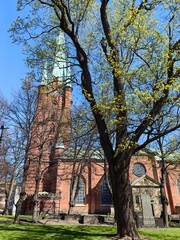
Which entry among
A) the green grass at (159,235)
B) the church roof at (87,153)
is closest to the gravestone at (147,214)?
the green grass at (159,235)

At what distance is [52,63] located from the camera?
11078 mm

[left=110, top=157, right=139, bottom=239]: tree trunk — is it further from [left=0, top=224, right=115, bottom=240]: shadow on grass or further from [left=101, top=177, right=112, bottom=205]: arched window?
[left=101, top=177, right=112, bottom=205]: arched window

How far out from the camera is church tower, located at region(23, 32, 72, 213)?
10.6 m

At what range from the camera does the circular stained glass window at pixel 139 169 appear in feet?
111

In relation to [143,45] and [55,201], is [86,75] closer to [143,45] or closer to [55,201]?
[143,45]

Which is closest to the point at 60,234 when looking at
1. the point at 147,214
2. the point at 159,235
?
the point at 159,235

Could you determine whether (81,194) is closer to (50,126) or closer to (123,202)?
(50,126)

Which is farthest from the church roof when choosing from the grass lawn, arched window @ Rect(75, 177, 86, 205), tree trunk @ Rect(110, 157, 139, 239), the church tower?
tree trunk @ Rect(110, 157, 139, 239)

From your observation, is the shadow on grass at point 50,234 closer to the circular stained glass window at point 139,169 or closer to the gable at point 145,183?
the gable at point 145,183

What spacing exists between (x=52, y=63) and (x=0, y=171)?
753 inches

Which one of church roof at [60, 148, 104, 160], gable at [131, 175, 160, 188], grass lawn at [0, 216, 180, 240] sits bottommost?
grass lawn at [0, 216, 180, 240]

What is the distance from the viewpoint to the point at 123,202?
7.16 metres

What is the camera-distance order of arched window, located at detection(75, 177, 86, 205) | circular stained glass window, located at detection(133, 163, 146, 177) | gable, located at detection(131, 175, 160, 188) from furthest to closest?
1. circular stained glass window, located at detection(133, 163, 146, 177)
2. arched window, located at detection(75, 177, 86, 205)
3. gable, located at detection(131, 175, 160, 188)

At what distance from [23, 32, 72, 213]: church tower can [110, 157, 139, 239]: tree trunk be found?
12.3 ft
